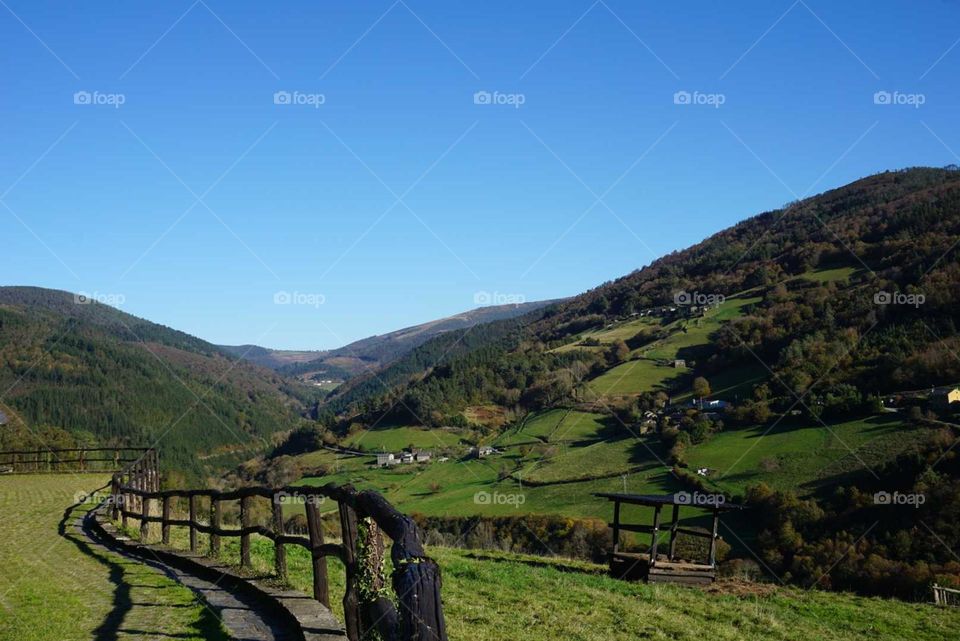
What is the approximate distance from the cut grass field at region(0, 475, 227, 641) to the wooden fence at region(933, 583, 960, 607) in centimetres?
1372

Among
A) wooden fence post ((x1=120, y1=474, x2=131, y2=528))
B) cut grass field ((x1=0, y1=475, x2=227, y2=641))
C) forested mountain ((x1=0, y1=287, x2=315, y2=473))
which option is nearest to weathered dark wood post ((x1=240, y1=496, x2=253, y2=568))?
cut grass field ((x1=0, y1=475, x2=227, y2=641))

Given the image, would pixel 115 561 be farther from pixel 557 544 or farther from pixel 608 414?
pixel 608 414

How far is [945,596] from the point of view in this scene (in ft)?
53.0

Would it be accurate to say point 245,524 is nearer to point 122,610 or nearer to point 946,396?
point 122,610

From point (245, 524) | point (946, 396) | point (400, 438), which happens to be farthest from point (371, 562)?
point (400, 438)

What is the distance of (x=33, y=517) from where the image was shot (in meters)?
19.1

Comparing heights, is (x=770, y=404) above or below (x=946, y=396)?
below

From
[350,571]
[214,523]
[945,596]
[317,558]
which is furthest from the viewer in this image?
[945,596]

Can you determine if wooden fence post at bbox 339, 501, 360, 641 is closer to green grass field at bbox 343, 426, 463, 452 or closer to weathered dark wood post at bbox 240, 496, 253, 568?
weathered dark wood post at bbox 240, 496, 253, 568

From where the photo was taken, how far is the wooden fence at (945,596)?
15305 millimetres

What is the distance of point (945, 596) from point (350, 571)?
51.0 feet

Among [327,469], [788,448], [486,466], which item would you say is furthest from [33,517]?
[327,469]

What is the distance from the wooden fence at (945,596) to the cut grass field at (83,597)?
13720 millimetres

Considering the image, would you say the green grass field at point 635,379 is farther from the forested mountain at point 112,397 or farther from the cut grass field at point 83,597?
the cut grass field at point 83,597
